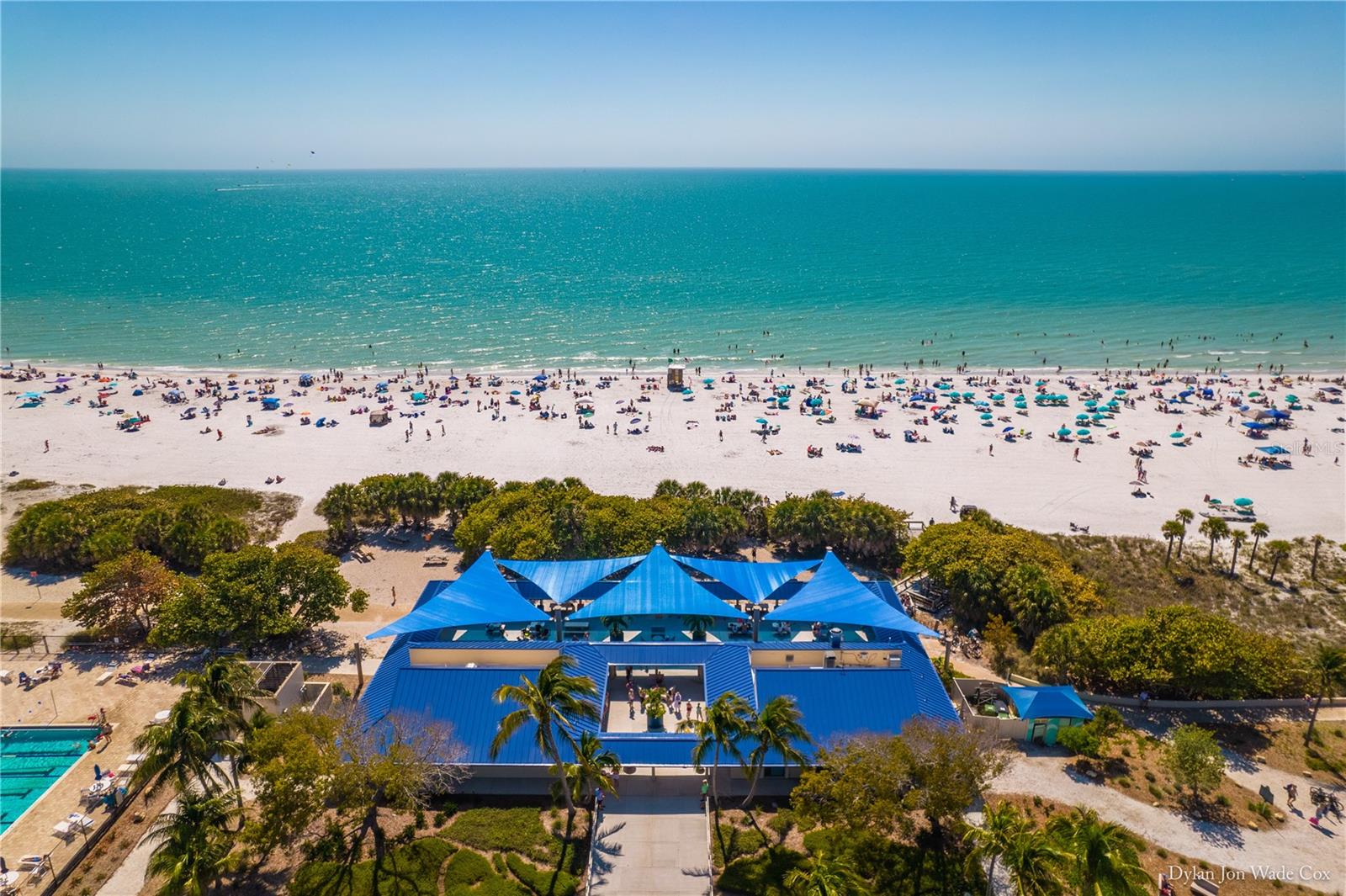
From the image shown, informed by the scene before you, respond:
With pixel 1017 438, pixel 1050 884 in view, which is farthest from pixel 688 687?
pixel 1017 438

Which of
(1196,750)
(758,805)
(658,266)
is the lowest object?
(758,805)

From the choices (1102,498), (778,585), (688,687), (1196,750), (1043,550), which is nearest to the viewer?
(1196,750)

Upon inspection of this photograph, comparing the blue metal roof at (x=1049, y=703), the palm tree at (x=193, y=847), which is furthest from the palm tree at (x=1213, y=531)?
the palm tree at (x=193, y=847)

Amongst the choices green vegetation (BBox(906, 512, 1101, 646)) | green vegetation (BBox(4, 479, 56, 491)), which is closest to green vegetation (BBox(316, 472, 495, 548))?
green vegetation (BBox(4, 479, 56, 491))

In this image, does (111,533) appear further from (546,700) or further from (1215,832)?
(1215,832)

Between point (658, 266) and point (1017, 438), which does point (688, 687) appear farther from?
point (658, 266)

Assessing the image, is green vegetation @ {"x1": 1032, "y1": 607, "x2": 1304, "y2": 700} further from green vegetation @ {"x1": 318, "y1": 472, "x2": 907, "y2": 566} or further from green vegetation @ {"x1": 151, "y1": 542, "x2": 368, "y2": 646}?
green vegetation @ {"x1": 151, "y1": 542, "x2": 368, "y2": 646}
